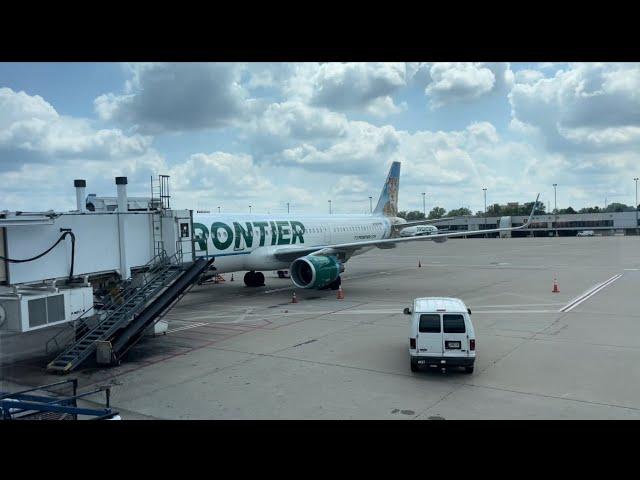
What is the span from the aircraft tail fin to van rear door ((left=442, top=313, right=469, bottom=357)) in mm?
31976

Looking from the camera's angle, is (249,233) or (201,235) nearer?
(201,235)

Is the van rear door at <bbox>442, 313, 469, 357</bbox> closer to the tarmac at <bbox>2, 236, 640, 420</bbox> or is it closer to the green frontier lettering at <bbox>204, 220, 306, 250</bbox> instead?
the tarmac at <bbox>2, 236, 640, 420</bbox>

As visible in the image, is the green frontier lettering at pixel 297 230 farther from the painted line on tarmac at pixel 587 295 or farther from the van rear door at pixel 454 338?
the van rear door at pixel 454 338

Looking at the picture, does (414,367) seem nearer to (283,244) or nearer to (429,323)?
(429,323)

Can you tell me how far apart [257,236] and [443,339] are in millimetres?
17049

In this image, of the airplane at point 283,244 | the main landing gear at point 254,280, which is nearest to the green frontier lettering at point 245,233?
the airplane at point 283,244

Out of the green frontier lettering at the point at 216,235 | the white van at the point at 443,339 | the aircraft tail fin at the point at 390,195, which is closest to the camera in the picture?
the white van at the point at 443,339

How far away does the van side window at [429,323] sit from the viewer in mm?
12633

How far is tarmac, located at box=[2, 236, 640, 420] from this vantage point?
10680 mm

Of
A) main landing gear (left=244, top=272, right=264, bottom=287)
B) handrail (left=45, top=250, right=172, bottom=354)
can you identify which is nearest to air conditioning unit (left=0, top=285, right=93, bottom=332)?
handrail (left=45, top=250, right=172, bottom=354)

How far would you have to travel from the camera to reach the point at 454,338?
1257 cm

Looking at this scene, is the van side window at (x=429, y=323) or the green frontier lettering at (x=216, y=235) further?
the green frontier lettering at (x=216, y=235)

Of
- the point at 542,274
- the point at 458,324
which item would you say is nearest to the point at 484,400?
the point at 458,324

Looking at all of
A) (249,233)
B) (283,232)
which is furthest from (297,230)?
(249,233)
